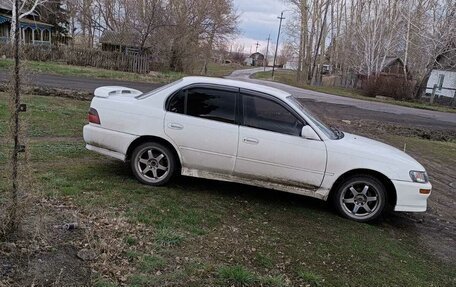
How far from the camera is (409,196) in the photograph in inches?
220

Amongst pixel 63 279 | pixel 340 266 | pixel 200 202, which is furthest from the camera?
pixel 200 202

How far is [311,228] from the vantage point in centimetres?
521

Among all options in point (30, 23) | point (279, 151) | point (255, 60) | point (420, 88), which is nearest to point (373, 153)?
point (279, 151)

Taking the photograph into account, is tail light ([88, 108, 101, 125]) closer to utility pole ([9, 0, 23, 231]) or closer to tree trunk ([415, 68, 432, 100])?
utility pole ([9, 0, 23, 231])

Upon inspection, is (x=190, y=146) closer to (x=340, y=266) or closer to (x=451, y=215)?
(x=340, y=266)

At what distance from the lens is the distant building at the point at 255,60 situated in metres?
139

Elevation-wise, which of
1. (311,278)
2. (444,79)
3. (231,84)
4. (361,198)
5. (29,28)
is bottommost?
(311,278)

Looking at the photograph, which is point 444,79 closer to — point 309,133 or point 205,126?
point 309,133

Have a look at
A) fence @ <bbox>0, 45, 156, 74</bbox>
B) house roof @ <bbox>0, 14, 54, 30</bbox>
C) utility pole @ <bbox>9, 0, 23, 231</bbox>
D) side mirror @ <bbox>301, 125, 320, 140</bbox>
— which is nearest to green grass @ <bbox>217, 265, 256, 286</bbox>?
utility pole @ <bbox>9, 0, 23, 231</bbox>

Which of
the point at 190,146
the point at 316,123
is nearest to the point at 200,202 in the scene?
the point at 190,146

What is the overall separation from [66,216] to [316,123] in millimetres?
3481

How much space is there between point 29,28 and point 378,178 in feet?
145

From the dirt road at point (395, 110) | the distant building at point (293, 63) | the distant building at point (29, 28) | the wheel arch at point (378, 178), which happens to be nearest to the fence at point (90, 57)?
the distant building at point (29, 28)

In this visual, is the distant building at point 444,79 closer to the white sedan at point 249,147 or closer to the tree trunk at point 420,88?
the tree trunk at point 420,88
